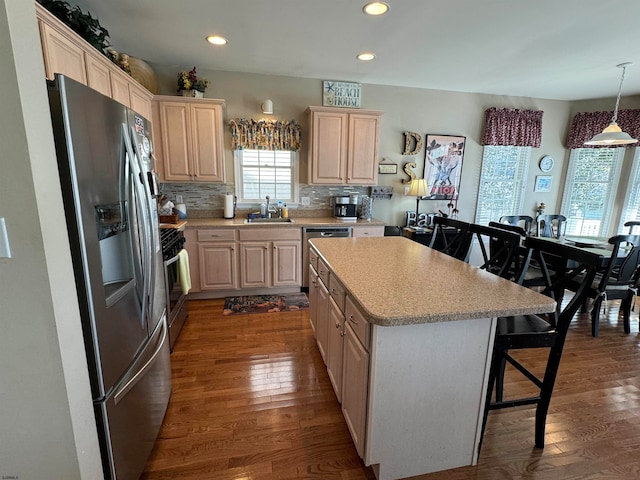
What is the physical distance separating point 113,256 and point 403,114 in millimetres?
4038

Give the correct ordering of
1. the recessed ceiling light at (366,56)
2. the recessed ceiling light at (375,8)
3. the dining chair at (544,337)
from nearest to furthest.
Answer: the dining chair at (544,337) < the recessed ceiling light at (375,8) < the recessed ceiling light at (366,56)

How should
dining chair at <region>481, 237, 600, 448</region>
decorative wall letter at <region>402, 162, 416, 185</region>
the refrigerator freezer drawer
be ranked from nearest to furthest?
the refrigerator freezer drawer, dining chair at <region>481, 237, 600, 448</region>, decorative wall letter at <region>402, 162, 416, 185</region>

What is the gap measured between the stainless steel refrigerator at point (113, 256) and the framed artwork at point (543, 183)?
5435 mm

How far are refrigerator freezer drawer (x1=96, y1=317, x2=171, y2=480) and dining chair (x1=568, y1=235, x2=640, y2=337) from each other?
3.41 m

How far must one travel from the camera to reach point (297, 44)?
9.32 ft

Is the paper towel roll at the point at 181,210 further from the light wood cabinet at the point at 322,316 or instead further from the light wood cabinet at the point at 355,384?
the light wood cabinet at the point at 355,384

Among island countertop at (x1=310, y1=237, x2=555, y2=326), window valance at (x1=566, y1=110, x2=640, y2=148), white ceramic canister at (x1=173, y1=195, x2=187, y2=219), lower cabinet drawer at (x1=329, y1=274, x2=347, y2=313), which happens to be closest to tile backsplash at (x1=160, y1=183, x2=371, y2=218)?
white ceramic canister at (x1=173, y1=195, x2=187, y2=219)

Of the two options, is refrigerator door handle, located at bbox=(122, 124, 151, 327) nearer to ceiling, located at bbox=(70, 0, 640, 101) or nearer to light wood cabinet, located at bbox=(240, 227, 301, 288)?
ceiling, located at bbox=(70, 0, 640, 101)

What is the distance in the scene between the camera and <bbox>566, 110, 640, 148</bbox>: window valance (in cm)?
418

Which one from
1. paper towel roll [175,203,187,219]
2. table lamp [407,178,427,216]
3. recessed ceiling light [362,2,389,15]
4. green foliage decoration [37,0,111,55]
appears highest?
recessed ceiling light [362,2,389,15]

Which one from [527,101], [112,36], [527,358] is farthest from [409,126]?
[112,36]

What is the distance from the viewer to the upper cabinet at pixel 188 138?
132 inches

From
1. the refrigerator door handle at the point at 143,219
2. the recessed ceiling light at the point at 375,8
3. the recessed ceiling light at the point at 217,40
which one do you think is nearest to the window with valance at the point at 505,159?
the recessed ceiling light at the point at 375,8

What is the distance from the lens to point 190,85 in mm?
3377
